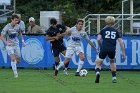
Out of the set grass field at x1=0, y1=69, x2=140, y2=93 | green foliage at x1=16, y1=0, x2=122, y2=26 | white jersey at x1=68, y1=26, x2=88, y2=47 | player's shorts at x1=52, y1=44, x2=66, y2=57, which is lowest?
grass field at x1=0, y1=69, x2=140, y2=93

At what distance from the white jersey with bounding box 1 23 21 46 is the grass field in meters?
1.17

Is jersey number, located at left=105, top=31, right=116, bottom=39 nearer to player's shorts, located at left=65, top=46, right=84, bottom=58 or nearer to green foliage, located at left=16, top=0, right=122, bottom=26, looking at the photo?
player's shorts, located at left=65, top=46, right=84, bottom=58

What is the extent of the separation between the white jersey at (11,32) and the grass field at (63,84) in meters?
1.17

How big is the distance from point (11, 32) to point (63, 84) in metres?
3.28

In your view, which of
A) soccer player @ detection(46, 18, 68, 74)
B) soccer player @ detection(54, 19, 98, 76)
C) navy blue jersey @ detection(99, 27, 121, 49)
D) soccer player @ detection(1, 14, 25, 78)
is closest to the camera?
navy blue jersey @ detection(99, 27, 121, 49)

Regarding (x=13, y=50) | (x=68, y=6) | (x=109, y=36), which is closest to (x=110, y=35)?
(x=109, y=36)

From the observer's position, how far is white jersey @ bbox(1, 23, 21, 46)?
68.9 ft

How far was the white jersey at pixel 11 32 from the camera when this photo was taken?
68.9 ft

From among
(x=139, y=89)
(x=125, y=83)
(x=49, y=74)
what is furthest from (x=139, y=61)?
(x=139, y=89)

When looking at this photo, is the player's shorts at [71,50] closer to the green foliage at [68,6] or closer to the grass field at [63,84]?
the grass field at [63,84]

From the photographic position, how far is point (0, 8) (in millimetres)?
34906

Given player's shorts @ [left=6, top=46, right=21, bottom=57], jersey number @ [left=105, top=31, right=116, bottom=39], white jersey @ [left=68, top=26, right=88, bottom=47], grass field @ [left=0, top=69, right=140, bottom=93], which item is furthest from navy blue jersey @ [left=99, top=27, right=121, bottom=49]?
player's shorts @ [left=6, top=46, right=21, bottom=57]

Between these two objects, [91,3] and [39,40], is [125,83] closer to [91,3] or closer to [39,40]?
[39,40]

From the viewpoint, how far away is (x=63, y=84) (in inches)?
736
